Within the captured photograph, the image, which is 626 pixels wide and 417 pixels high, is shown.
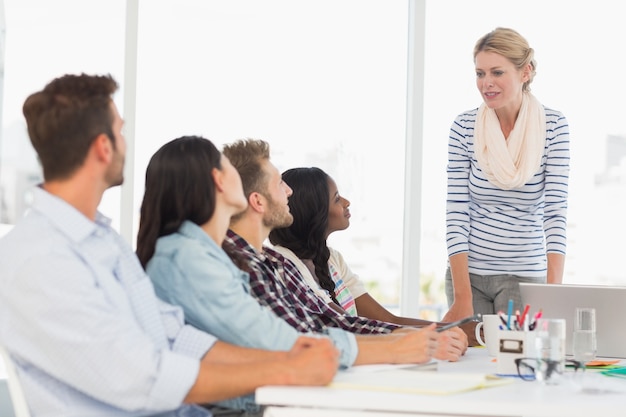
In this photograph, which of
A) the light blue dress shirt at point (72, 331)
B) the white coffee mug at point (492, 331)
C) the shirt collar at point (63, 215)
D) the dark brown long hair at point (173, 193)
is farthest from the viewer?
the white coffee mug at point (492, 331)

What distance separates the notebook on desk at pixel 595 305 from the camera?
2.19 m

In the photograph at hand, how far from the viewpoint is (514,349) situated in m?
1.98

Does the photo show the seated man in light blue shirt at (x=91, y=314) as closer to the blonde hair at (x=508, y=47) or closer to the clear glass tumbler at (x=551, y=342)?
the clear glass tumbler at (x=551, y=342)

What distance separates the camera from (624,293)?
7.18 ft

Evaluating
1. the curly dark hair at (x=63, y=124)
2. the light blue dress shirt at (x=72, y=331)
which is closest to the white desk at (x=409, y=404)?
the light blue dress shirt at (x=72, y=331)

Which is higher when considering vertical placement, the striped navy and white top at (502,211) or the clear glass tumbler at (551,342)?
the striped navy and white top at (502,211)

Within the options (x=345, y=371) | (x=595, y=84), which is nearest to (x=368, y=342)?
(x=345, y=371)

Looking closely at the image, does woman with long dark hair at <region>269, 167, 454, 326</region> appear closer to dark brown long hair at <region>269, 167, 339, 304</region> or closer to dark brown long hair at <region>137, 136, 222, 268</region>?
dark brown long hair at <region>269, 167, 339, 304</region>

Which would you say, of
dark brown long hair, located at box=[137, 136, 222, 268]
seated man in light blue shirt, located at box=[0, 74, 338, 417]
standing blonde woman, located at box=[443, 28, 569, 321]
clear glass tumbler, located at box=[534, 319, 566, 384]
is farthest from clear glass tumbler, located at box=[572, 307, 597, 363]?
standing blonde woman, located at box=[443, 28, 569, 321]

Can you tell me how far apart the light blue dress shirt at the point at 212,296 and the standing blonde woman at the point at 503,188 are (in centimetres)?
128

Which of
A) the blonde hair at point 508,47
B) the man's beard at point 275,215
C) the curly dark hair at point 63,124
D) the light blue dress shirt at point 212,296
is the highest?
the blonde hair at point 508,47

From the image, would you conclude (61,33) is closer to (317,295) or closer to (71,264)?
(317,295)

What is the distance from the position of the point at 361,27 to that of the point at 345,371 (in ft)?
12.1

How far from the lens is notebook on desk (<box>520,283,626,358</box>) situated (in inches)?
86.4
